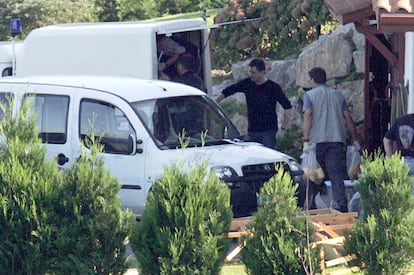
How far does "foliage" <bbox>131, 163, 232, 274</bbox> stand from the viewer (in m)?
6.77

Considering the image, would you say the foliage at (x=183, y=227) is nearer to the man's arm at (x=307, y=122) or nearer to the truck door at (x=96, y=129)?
the truck door at (x=96, y=129)

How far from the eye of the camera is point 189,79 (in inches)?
543

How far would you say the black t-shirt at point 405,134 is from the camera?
9914mm

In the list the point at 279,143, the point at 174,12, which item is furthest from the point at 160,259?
the point at 174,12

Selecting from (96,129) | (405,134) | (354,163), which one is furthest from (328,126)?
(96,129)

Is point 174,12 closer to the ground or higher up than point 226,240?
higher up

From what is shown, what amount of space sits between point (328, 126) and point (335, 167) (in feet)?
1.58

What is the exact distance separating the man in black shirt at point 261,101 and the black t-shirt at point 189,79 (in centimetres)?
123

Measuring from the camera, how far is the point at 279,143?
1540 centimetres

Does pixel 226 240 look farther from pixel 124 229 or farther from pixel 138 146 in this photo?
pixel 138 146

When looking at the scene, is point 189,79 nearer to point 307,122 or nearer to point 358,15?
point 307,122

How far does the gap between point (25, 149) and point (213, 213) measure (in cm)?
149

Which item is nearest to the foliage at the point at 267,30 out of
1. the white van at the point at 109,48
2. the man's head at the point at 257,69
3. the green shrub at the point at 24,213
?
the white van at the point at 109,48

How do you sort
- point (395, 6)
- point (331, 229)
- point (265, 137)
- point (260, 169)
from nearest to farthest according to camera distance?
1. point (395, 6)
2. point (331, 229)
3. point (260, 169)
4. point (265, 137)
